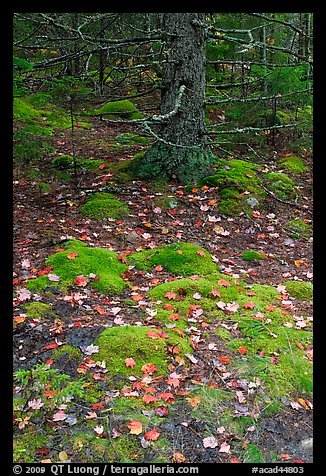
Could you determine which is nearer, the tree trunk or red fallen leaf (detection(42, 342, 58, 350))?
red fallen leaf (detection(42, 342, 58, 350))

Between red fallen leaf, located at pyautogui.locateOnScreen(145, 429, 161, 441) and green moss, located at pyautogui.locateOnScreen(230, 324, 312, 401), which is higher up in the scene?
green moss, located at pyautogui.locateOnScreen(230, 324, 312, 401)

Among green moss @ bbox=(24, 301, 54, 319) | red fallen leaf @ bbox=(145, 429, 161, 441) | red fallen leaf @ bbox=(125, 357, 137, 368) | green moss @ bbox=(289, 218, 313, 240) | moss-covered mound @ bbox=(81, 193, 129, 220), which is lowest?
red fallen leaf @ bbox=(145, 429, 161, 441)

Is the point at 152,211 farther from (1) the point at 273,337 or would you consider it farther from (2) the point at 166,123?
(1) the point at 273,337

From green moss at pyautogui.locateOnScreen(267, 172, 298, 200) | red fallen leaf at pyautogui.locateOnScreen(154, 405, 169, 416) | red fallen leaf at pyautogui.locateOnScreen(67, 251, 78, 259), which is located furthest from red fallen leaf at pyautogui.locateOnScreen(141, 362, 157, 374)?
green moss at pyautogui.locateOnScreen(267, 172, 298, 200)

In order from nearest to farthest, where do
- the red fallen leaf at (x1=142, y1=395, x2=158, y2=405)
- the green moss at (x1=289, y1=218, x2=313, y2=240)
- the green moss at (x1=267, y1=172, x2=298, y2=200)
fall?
the red fallen leaf at (x1=142, y1=395, x2=158, y2=405), the green moss at (x1=289, y1=218, x2=313, y2=240), the green moss at (x1=267, y1=172, x2=298, y2=200)

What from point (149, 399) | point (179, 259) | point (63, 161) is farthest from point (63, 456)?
point (63, 161)

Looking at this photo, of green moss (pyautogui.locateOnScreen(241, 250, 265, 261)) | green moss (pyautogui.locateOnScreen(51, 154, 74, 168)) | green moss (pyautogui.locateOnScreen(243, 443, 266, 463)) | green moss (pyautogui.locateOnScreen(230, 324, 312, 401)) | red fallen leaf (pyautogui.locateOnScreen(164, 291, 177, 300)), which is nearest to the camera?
green moss (pyautogui.locateOnScreen(243, 443, 266, 463))

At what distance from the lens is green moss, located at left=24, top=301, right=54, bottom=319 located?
4457 mm

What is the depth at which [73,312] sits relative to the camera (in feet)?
15.3

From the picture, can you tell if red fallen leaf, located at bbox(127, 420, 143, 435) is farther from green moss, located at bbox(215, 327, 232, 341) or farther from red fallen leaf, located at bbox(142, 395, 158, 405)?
green moss, located at bbox(215, 327, 232, 341)

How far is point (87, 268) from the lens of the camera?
5.43 m

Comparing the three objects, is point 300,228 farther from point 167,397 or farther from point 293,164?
point 167,397

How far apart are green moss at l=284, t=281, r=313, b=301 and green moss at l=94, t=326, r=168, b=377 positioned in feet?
6.78

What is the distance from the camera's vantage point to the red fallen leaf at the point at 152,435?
326 cm
